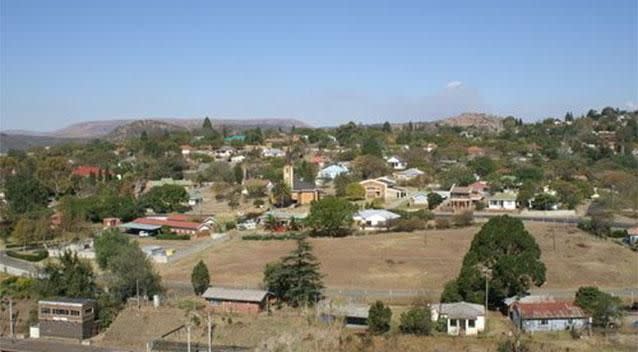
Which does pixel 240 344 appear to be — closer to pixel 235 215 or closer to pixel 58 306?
pixel 58 306

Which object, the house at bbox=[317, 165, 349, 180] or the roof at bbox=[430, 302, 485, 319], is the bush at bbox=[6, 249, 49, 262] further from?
the house at bbox=[317, 165, 349, 180]

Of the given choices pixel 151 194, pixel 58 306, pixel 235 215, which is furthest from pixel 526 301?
pixel 151 194

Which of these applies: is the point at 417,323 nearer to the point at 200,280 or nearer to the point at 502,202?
the point at 200,280

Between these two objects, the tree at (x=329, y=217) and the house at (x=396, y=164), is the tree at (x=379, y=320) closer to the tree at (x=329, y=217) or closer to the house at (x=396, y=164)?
the tree at (x=329, y=217)

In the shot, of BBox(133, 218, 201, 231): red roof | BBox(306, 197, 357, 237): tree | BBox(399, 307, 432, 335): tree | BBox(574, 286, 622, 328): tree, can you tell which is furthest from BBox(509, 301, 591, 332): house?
BBox(133, 218, 201, 231): red roof

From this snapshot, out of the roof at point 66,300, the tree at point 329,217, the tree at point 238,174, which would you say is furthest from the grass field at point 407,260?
the tree at point 238,174

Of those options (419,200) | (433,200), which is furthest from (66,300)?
(419,200)
